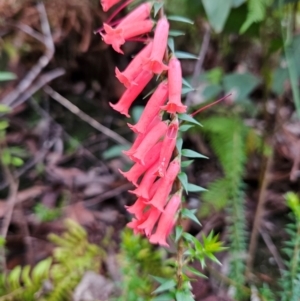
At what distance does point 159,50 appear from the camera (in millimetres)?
783

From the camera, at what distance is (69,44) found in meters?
2.28

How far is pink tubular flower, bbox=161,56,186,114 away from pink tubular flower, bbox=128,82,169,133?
0.09ft

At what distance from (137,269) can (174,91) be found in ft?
2.01

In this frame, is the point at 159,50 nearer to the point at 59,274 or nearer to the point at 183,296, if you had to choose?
the point at 183,296

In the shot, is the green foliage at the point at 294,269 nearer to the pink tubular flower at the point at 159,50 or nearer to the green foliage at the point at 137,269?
the green foliage at the point at 137,269

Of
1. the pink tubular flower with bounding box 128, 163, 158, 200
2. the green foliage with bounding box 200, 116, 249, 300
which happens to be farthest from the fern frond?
the pink tubular flower with bounding box 128, 163, 158, 200

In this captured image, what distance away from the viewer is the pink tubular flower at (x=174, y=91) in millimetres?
777

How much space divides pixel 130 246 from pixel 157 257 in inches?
6.0

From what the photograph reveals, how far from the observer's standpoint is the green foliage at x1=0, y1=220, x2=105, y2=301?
121 centimetres

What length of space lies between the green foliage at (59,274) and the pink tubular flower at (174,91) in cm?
70

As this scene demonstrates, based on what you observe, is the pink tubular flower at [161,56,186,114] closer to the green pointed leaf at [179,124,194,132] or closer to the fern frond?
the green pointed leaf at [179,124,194,132]

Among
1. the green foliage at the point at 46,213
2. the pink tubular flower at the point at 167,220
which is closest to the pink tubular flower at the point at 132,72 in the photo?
the pink tubular flower at the point at 167,220

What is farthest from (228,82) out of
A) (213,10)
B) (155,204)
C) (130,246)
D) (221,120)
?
(155,204)

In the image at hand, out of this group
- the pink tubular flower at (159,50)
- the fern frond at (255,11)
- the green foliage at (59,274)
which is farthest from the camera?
the fern frond at (255,11)
